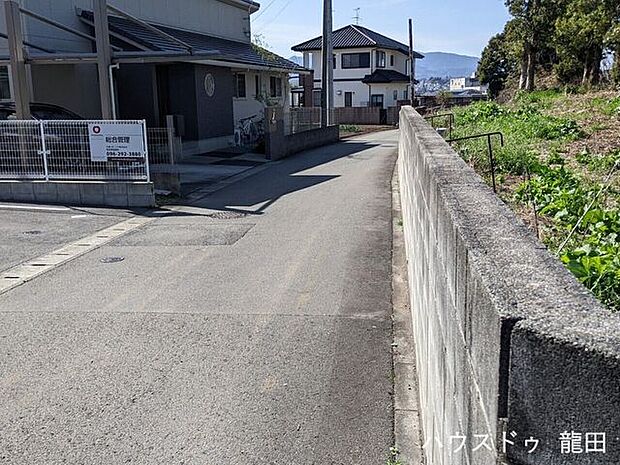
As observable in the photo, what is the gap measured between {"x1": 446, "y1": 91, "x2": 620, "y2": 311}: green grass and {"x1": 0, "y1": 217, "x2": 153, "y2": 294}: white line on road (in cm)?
528

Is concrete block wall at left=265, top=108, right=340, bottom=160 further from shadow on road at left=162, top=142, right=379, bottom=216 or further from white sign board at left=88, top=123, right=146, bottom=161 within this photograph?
white sign board at left=88, top=123, right=146, bottom=161

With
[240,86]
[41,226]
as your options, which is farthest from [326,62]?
[41,226]

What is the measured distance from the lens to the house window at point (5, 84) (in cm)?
1678

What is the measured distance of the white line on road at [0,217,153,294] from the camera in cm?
727

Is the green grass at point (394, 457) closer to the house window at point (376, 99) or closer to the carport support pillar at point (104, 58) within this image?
the carport support pillar at point (104, 58)

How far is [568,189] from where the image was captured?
6.30m

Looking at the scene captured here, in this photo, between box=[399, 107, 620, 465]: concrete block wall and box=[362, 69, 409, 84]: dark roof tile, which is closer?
box=[399, 107, 620, 465]: concrete block wall

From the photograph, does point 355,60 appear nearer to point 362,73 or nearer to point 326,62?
point 362,73

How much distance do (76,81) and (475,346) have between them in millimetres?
19069

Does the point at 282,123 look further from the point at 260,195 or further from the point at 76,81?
the point at 260,195

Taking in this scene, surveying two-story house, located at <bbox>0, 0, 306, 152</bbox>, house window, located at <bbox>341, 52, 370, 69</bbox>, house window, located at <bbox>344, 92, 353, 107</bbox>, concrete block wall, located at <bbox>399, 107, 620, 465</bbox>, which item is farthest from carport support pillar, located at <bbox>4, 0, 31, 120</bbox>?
house window, located at <bbox>341, 52, 370, 69</bbox>

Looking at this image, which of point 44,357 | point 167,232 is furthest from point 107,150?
point 44,357

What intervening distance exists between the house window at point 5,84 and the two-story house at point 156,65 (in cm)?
2

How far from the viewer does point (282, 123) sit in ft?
72.9
